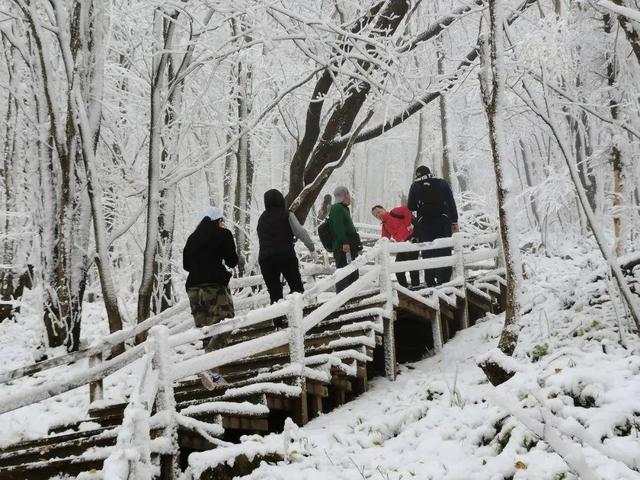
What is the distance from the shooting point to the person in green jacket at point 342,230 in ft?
30.1

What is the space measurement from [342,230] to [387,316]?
163 cm

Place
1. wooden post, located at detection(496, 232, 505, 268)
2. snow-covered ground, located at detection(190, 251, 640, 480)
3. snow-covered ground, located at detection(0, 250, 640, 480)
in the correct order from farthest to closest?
wooden post, located at detection(496, 232, 505, 268) → snow-covered ground, located at detection(190, 251, 640, 480) → snow-covered ground, located at detection(0, 250, 640, 480)

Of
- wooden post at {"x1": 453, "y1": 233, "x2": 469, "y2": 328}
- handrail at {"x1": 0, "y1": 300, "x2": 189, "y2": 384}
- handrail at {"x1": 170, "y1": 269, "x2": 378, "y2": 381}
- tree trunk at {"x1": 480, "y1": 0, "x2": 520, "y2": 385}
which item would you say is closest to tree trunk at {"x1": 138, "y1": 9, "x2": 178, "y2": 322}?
handrail at {"x1": 0, "y1": 300, "x2": 189, "y2": 384}

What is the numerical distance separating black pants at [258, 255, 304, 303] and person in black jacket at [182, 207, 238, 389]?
91cm

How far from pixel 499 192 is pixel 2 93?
563 inches

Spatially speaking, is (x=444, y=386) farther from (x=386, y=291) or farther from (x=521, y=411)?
(x=521, y=411)

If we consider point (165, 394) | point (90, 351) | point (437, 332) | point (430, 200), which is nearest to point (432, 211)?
point (430, 200)

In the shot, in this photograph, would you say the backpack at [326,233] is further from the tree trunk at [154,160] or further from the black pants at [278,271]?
the tree trunk at [154,160]

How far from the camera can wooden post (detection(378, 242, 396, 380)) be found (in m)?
8.24

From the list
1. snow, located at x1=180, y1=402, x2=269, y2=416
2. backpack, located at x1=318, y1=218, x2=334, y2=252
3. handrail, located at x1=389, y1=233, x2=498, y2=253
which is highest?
backpack, located at x1=318, y1=218, x2=334, y2=252

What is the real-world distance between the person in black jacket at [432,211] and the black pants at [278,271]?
9.74 ft

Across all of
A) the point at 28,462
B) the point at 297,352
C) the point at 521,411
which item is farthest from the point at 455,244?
the point at 521,411

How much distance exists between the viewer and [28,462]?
4824 millimetres

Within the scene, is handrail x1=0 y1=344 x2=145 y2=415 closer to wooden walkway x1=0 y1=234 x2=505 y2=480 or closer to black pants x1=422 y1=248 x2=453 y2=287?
wooden walkway x1=0 y1=234 x2=505 y2=480
